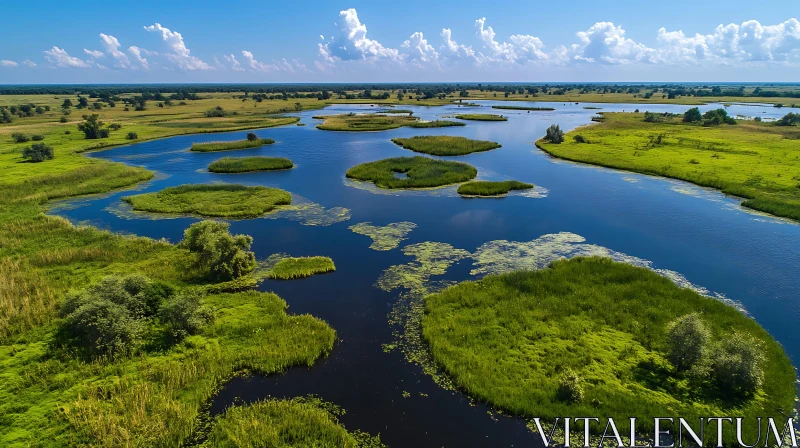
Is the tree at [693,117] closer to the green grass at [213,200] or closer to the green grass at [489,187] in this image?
the green grass at [489,187]

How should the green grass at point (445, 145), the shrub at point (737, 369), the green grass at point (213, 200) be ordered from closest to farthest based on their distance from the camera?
the shrub at point (737, 369)
the green grass at point (213, 200)
the green grass at point (445, 145)

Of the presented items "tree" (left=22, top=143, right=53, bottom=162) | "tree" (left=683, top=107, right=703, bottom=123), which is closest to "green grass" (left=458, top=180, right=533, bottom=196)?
"tree" (left=22, top=143, right=53, bottom=162)

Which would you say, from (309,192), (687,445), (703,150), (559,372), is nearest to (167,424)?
(559,372)

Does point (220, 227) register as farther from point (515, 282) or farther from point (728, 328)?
point (728, 328)

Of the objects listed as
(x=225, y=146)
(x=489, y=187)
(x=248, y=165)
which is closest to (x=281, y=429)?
(x=489, y=187)

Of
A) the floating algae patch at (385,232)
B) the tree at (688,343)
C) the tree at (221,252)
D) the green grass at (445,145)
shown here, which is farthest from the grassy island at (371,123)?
the tree at (688,343)

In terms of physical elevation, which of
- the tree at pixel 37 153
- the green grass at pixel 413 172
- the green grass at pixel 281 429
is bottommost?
the green grass at pixel 281 429

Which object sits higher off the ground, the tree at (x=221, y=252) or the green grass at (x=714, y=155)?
the green grass at (x=714, y=155)

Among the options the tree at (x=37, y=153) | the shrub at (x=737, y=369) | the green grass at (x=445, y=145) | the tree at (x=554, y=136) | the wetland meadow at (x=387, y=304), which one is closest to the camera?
the wetland meadow at (x=387, y=304)
